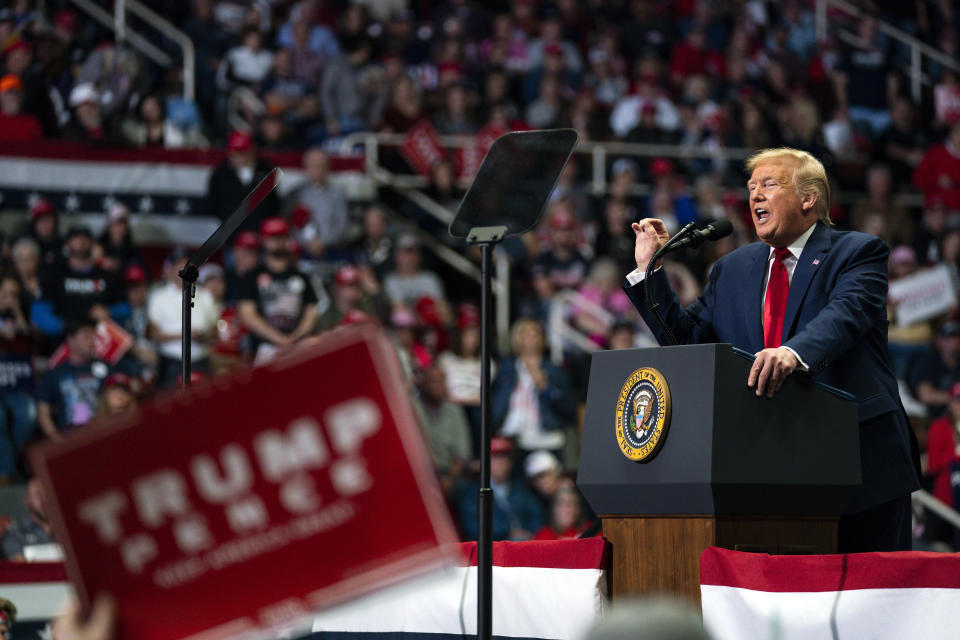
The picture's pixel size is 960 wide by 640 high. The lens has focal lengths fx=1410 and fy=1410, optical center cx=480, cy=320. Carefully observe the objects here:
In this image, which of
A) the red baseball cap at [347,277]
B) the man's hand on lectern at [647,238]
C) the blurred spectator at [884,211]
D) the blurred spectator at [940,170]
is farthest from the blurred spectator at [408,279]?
the man's hand on lectern at [647,238]

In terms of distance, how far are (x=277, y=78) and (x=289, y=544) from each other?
10746mm

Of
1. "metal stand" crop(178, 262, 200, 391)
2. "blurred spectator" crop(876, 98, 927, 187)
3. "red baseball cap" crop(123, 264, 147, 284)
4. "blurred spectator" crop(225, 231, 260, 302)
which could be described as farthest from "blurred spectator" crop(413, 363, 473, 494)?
"blurred spectator" crop(876, 98, 927, 187)

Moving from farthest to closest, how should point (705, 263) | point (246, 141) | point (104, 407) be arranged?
point (705, 263), point (246, 141), point (104, 407)

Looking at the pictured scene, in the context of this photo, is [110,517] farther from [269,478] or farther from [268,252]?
[268,252]

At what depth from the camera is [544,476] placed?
27.7ft

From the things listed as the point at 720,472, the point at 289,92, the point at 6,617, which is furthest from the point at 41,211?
the point at 720,472

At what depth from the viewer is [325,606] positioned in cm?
160

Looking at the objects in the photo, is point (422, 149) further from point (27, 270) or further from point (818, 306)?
point (818, 306)

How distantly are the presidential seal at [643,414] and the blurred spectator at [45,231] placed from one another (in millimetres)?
6773

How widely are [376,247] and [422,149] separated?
155 cm

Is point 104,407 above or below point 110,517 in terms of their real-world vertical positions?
below

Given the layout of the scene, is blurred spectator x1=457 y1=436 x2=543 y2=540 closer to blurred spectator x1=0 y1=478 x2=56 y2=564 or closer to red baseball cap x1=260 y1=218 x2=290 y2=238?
red baseball cap x1=260 y1=218 x2=290 y2=238

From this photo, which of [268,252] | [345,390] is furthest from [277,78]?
[345,390]

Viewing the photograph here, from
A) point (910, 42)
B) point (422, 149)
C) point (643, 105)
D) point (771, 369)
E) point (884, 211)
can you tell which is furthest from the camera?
point (910, 42)
